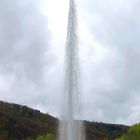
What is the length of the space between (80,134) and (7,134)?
154 metres

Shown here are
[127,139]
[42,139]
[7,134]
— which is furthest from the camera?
[7,134]

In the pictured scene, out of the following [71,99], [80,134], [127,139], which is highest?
[127,139]

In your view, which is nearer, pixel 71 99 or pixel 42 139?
pixel 71 99

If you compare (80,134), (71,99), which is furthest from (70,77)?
(80,134)

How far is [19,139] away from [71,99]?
15982 centimetres

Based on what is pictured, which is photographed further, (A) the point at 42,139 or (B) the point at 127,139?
(A) the point at 42,139

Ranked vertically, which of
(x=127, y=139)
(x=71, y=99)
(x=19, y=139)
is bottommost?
(x=71, y=99)

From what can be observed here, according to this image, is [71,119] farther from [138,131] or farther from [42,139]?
[42,139]

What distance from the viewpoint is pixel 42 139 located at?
107 m

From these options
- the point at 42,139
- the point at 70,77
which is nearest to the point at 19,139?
the point at 42,139

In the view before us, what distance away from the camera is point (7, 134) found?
623 ft

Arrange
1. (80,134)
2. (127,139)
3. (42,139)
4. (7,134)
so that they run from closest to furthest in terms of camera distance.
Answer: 1. (80,134)
2. (127,139)
3. (42,139)
4. (7,134)

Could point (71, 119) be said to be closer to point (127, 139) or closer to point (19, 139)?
point (127, 139)

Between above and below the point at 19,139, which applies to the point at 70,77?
below
